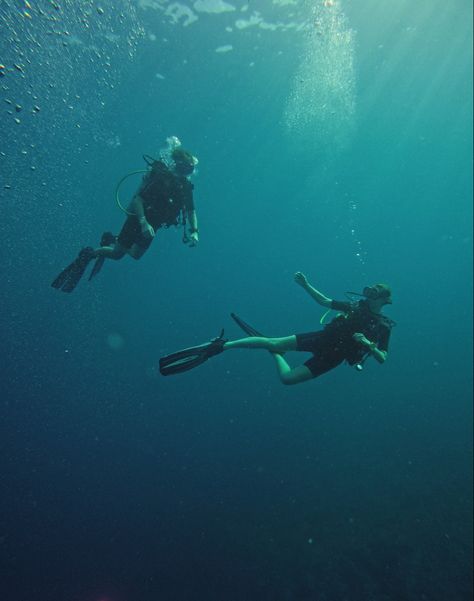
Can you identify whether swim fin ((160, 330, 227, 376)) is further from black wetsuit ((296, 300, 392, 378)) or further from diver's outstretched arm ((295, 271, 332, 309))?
diver's outstretched arm ((295, 271, 332, 309))

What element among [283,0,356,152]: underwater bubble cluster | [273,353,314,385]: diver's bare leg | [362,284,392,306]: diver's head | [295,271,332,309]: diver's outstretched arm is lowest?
[273,353,314,385]: diver's bare leg

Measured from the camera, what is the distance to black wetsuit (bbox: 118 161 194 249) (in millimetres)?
5508

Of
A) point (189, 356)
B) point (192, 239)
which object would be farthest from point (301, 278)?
point (189, 356)

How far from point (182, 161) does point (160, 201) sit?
78 centimetres

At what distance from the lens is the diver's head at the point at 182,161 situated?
5.47m

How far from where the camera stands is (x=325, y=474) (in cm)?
1334

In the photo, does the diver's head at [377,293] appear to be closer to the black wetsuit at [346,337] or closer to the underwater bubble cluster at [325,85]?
the black wetsuit at [346,337]

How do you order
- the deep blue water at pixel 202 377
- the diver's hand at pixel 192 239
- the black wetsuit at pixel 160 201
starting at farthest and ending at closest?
the deep blue water at pixel 202 377 < the diver's hand at pixel 192 239 < the black wetsuit at pixel 160 201

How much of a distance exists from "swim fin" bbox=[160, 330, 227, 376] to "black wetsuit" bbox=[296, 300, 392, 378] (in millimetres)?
1316

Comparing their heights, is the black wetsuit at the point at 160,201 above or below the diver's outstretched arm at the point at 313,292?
above

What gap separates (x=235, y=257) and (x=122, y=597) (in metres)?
53.4

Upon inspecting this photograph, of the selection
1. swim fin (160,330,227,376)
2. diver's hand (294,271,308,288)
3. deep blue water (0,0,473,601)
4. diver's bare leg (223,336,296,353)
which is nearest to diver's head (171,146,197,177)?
diver's hand (294,271,308,288)

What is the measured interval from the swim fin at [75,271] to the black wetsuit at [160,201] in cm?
121

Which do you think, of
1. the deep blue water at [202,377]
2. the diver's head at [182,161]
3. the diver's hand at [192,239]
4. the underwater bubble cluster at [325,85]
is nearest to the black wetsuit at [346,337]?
the diver's hand at [192,239]
